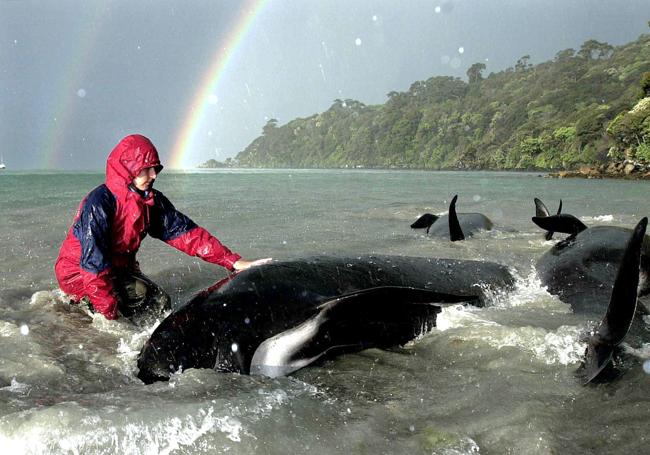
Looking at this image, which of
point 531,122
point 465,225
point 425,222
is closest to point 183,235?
point 465,225

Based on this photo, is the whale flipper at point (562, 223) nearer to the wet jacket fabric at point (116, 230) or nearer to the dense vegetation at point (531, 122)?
the wet jacket fabric at point (116, 230)

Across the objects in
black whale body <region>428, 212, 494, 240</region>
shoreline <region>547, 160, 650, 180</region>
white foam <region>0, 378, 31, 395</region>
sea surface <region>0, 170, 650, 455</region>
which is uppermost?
shoreline <region>547, 160, 650, 180</region>

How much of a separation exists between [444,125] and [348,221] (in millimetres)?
138488

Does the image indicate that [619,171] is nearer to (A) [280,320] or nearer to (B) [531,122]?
(A) [280,320]

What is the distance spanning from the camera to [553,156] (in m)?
81.8

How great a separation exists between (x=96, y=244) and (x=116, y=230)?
1.07 feet

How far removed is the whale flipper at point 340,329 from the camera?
131 inches

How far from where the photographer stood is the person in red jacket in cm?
436

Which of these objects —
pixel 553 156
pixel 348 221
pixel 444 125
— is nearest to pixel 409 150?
pixel 444 125

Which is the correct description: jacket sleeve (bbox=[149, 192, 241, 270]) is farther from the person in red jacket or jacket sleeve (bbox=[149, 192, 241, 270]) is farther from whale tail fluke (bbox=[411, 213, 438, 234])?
whale tail fluke (bbox=[411, 213, 438, 234])

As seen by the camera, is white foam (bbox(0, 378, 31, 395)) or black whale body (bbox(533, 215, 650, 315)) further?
black whale body (bbox(533, 215, 650, 315))

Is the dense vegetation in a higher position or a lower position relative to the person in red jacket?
higher

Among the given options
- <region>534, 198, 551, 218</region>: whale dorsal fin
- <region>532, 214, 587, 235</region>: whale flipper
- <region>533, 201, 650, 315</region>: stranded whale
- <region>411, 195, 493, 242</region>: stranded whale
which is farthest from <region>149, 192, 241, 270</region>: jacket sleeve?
<region>411, 195, 493, 242</region>: stranded whale

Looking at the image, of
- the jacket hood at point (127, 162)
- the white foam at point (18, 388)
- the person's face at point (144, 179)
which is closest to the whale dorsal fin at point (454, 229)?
the person's face at point (144, 179)
